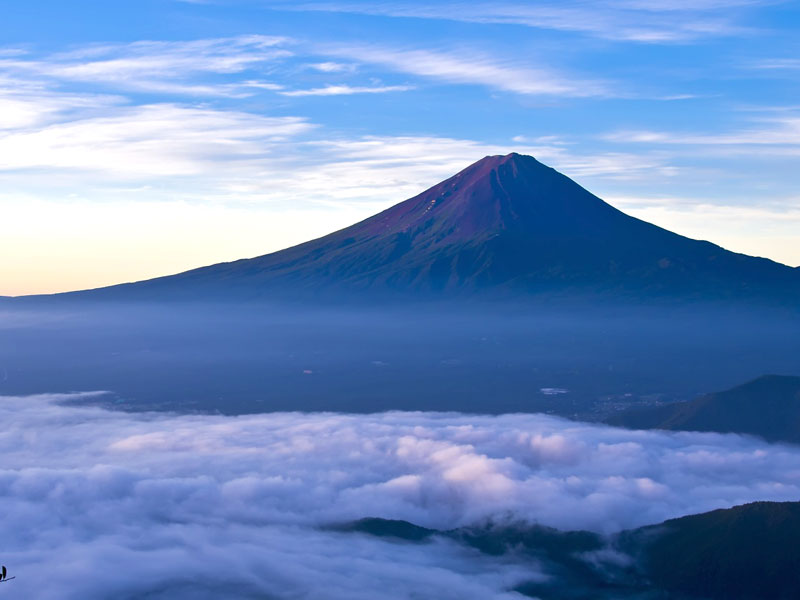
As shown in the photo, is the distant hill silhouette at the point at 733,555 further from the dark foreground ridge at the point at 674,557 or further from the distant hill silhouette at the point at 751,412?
the distant hill silhouette at the point at 751,412

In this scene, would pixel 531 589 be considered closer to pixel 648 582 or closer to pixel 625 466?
pixel 648 582

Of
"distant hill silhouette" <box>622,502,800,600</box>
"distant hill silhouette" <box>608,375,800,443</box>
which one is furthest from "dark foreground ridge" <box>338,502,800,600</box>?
"distant hill silhouette" <box>608,375,800,443</box>

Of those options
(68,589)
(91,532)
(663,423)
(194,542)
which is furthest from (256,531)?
(663,423)

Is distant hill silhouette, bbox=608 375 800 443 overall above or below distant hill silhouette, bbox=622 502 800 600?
above

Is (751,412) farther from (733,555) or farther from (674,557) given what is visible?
(733,555)

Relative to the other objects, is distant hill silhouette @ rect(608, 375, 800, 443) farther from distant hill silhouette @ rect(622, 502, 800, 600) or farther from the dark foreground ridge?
the dark foreground ridge

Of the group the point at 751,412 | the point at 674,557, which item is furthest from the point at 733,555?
Answer: the point at 751,412
